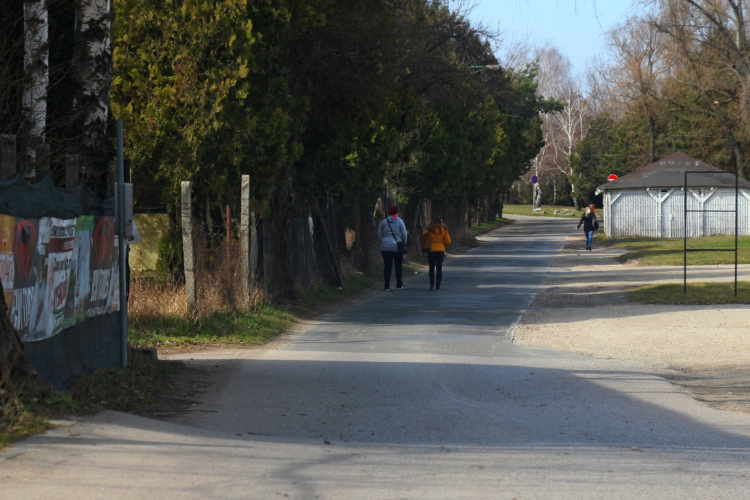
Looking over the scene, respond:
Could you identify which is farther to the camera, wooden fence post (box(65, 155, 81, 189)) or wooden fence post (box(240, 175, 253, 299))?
wooden fence post (box(240, 175, 253, 299))

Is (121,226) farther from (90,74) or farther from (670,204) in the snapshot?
(670,204)

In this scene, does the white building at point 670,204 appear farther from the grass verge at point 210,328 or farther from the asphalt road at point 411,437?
the asphalt road at point 411,437

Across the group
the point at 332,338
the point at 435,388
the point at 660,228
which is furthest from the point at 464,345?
the point at 660,228

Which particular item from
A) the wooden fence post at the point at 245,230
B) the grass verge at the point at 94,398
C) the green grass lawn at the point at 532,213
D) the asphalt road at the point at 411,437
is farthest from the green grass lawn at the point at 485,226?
the grass verge at the point at 94,398

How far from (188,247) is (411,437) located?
6553 mm

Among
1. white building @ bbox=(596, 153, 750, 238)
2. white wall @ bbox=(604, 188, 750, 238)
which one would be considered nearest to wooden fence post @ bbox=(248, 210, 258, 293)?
white building @ bbox=(596, 153, 750, 238)

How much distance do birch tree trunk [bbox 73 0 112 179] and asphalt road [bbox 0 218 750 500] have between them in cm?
294

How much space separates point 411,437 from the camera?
7.39 meters

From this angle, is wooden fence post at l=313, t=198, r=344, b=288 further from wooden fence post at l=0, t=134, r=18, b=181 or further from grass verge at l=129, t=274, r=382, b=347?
wooden fence post at l=0, t=134, r=18, b=181

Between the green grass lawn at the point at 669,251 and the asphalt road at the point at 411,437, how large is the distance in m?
20.9

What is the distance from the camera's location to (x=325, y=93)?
17.9 meters

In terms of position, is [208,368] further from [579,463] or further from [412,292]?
[412,292]

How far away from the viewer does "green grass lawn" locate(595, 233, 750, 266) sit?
3177cm

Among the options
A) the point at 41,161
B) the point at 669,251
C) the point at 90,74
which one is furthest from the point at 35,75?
the point at 669,251
